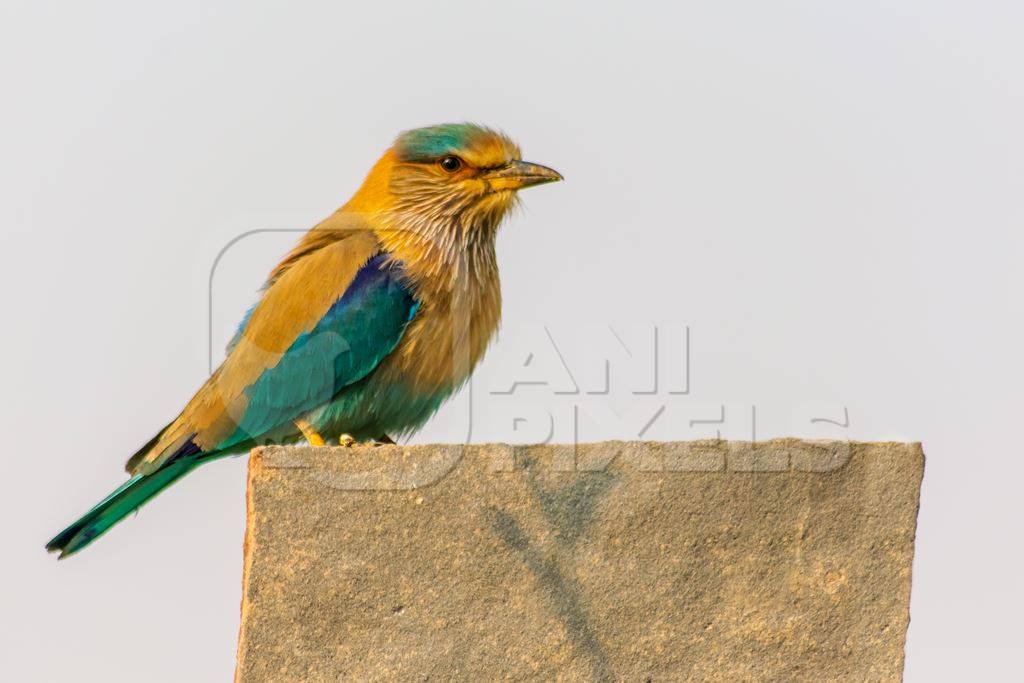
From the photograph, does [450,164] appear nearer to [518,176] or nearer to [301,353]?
[518,176]

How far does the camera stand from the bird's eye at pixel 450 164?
21.9 feet

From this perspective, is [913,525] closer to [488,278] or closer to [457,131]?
[488,278]

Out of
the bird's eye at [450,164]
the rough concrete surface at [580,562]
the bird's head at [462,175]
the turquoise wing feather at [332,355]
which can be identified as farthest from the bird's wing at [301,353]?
the rough concrete surface at [580,562]

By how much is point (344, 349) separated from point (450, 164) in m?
1.22

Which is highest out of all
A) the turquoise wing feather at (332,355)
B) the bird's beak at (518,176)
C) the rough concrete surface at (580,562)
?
the bird's beak at (518,176)

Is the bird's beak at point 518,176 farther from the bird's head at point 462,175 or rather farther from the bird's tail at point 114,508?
the bird's tail at point 114,508

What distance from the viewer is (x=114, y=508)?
5914 mm

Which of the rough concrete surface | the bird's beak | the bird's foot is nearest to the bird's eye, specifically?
the bird's beak

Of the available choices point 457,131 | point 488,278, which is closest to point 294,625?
point 488,278

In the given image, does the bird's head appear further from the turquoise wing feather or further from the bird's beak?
the turquoise wing feather

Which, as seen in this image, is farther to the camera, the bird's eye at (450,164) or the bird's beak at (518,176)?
the bird's eye at (450,164)

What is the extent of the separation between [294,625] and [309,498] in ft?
1.29

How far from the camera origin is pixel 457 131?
6.68m

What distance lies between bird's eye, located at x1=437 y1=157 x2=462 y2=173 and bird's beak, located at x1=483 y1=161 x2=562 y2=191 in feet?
0.44
